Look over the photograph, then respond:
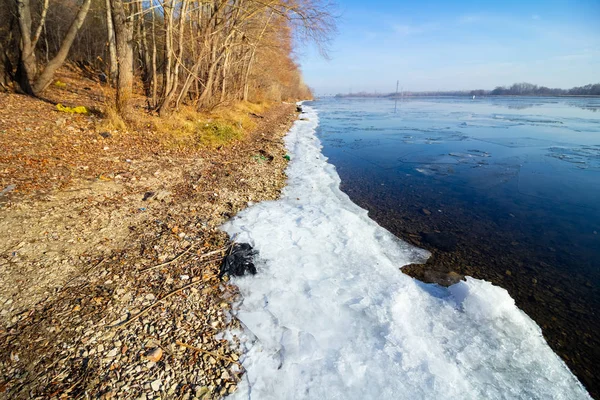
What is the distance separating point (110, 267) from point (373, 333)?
298 cm

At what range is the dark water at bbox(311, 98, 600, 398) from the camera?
353 centimetres

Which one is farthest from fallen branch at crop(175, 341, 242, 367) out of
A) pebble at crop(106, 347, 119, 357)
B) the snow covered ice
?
pebble at crop(106, 347, 119, 357)

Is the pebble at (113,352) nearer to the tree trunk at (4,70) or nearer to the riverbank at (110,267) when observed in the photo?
the riverbank at (110,267)

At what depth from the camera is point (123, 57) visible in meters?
8.39

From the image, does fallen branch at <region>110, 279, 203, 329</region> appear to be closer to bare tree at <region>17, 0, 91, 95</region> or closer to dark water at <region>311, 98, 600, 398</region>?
dark water at <region>311, 98, 600, 398</region>

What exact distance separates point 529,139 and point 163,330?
17.7 m

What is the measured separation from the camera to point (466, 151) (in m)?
11.7

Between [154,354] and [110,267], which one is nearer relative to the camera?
[154,354]

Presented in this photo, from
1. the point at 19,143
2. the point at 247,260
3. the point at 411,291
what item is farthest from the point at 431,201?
the point at 19,143

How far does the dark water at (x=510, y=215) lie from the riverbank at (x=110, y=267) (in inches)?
115

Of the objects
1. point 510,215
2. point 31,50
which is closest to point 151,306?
point 510,215

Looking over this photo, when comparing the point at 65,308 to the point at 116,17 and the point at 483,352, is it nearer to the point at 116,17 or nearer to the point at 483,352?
the point at 483,352

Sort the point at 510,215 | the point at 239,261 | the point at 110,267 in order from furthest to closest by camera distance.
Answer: the point at 510,215, the point at 239,261, the point at 110,267

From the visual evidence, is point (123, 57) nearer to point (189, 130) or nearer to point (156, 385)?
point (189, 130)
